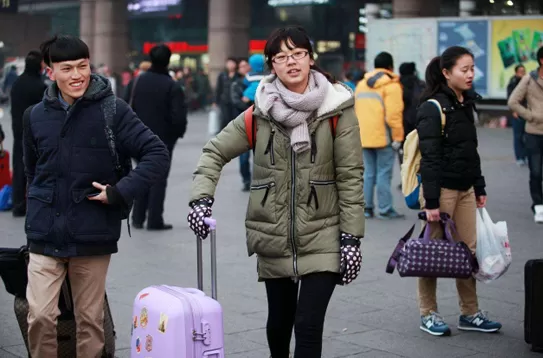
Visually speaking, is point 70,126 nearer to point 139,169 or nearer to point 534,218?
point 139,169

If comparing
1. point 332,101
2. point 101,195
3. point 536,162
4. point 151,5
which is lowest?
point 536,162

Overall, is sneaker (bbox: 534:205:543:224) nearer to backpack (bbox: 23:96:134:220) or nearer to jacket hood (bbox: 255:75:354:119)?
jacket hood (bbox: 255:75:354:119)

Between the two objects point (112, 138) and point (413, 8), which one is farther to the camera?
point (413, 8)

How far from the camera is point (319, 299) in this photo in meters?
5.10

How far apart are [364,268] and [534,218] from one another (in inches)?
140

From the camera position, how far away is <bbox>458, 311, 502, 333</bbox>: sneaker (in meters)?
7.21

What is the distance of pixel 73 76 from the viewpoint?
5.31 meters

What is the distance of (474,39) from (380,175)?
15.5 metres

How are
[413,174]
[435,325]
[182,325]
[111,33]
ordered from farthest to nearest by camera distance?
[111,33], [413,174], [435,325], [182,325]

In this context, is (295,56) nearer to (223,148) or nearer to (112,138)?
(223,148)

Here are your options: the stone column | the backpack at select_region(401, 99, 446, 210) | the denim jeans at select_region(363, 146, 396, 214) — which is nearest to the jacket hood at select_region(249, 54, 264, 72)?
the denim jeans at select_region(363, 146, 396, 214)

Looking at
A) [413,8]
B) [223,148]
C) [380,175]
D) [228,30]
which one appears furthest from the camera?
[228,30]

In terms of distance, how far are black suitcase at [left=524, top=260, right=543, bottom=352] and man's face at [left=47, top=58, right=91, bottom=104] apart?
9.76ft

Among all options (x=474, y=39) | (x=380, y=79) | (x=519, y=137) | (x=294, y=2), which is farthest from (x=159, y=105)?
(x=294, y=2)
